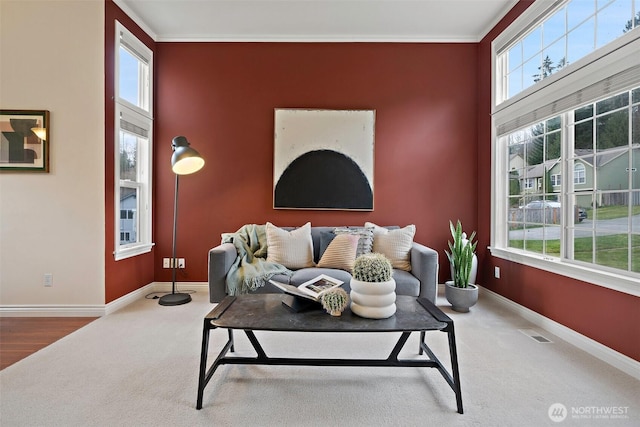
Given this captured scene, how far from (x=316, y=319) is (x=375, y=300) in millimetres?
338

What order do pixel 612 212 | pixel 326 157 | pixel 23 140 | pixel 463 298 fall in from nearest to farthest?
pixel 612 212 → pixel 23 140 → pixel 463 298 → pixel 326 157

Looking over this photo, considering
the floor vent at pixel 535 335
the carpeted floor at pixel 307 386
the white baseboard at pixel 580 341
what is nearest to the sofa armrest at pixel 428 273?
the carpeted floor at pixel 307 386

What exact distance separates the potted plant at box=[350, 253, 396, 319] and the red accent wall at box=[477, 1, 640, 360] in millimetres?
1673

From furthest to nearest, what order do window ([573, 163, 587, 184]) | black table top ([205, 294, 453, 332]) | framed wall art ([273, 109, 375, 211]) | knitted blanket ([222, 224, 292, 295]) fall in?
framed wall art ([273, 109, 375, 211]) < knitted blanket ([222, 224, 292, 295]) < window ([573, 163, 587, 184]) < black table top ([205, 294, 453, 332])

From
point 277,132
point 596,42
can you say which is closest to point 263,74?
point 277,132

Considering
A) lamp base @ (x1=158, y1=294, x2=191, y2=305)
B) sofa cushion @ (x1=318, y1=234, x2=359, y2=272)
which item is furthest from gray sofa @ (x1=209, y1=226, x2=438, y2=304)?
lamp base @ (x1=158, y1=294, x2=191, y2=305)

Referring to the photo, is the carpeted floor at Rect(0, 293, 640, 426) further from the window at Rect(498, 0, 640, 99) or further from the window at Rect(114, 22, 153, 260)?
the window at Rect(498, 0, 640, 99)

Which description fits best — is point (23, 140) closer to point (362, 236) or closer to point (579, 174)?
point (362, 236)

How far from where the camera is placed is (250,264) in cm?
301

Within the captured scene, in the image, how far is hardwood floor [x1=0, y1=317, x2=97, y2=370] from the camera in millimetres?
2211

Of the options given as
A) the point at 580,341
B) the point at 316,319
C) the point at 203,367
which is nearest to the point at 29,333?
the point at 203,367

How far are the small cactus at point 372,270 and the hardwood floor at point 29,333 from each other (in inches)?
96.2

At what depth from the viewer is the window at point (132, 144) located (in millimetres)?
3188

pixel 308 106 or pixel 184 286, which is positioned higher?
pixel 308 106
